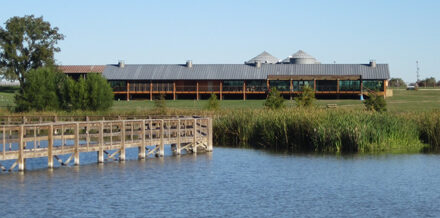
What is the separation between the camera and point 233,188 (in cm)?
3158

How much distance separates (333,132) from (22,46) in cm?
7704

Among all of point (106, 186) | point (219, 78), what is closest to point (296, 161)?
point (106, 186)

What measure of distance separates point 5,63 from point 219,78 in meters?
32.0

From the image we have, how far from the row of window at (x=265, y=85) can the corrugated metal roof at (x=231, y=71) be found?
869mm

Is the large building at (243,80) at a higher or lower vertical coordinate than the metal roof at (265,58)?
lower

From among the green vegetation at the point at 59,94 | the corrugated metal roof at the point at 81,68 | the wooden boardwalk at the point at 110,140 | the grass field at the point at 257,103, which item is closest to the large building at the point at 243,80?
the grass field at the point at 257,103

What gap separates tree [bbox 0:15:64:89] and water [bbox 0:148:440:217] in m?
71.8

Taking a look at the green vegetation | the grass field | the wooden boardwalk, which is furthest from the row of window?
the wooden boardwalk

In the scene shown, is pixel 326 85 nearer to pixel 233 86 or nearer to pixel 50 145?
pixel 233 86

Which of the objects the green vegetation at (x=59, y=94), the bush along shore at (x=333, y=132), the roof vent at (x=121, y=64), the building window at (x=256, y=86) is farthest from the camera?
the roof vent at (x=121, y=64)

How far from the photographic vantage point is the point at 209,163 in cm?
3984

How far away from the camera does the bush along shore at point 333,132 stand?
4322 centimetres

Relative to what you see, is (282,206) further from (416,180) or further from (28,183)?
(28,183)

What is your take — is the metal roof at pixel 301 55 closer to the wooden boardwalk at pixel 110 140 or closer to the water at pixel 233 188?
the wooden boardwalk at pixel 110 140
